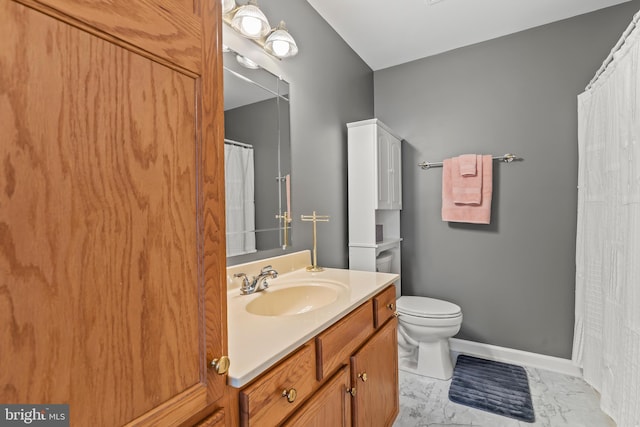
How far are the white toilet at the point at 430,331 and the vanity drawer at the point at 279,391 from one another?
53.4 inches

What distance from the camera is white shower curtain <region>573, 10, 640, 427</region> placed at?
47.4 inches

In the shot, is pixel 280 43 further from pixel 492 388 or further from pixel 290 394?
pixel 492 388

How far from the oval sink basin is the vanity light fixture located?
113 cm

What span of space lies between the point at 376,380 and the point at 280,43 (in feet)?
5.24

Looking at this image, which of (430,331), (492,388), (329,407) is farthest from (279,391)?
(492,388)

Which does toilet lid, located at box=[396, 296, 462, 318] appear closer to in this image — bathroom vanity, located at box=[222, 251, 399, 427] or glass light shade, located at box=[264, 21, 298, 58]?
bathroom vanity, located at box=[222, 251, 399, 427]

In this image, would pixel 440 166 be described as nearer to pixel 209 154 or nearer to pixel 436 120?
pixel 436 120

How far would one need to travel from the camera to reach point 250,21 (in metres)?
1.31

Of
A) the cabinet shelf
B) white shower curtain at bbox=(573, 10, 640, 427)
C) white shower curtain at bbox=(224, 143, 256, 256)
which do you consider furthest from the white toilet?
white shower curtain at bbox=(224, 143, 256, 256)

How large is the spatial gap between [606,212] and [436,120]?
1.31 metres

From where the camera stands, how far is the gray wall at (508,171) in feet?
6.84

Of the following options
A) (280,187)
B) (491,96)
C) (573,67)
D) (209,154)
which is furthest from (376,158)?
(209,154)

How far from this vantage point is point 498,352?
2.29 metres

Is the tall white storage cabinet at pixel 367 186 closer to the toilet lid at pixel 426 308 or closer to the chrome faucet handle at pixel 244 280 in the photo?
the toilet lid at pixel 426 308
